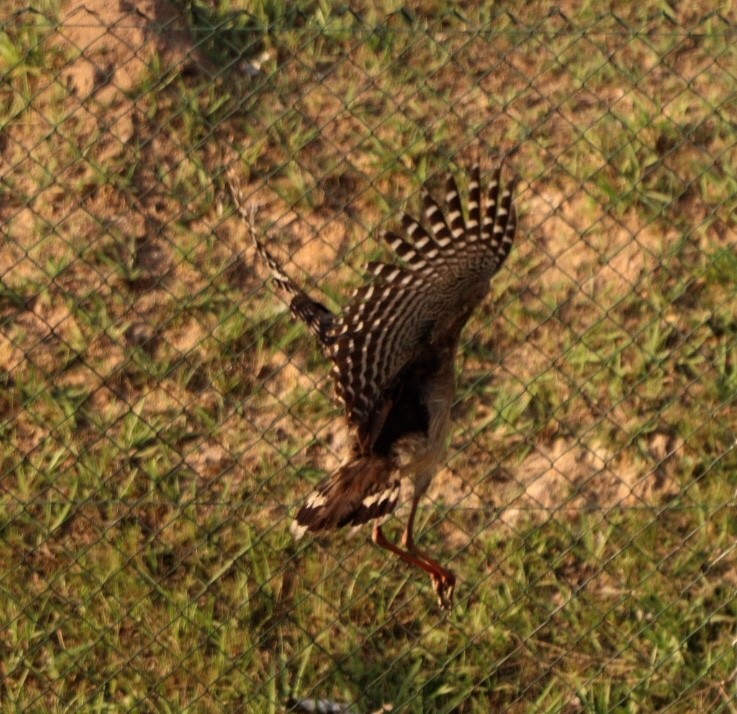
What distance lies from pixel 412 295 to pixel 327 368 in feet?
4.72

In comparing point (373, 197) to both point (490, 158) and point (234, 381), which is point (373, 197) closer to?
point (490, 158)

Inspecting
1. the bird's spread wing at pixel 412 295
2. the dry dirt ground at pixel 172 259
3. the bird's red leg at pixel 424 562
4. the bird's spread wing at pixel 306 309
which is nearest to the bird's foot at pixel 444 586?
the bird's red leg at pixel 424 562

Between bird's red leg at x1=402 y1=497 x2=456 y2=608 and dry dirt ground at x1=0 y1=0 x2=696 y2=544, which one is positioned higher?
dry dirt ground at x1=0 y1=0 x2=696 y2=544

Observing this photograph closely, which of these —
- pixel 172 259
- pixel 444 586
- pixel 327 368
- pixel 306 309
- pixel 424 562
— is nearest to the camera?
pixel 306 309

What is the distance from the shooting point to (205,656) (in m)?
5.36

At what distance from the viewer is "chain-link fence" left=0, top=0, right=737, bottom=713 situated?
5355 mm

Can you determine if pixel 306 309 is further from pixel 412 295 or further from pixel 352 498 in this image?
pixel 352 498

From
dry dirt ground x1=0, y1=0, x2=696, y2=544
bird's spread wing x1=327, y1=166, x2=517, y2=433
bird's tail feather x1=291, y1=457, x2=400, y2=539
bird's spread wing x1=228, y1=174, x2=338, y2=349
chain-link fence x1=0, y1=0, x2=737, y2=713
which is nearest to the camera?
bird's spread wing x1=327, y1=166, x2=517, y2=433

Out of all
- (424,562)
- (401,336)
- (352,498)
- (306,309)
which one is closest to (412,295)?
(401,336)

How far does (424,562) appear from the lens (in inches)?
205

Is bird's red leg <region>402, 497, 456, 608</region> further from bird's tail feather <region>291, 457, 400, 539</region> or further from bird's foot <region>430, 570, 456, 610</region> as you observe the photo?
bird's tail feather <region>291, 457, 400, 539</region>

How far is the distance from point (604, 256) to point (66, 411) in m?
2.21

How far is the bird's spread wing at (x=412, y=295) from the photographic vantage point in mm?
4461

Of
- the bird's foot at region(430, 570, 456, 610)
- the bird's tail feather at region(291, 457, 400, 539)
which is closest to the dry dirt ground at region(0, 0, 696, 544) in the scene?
the bird's foot at region(430, 570, 456, 610)
